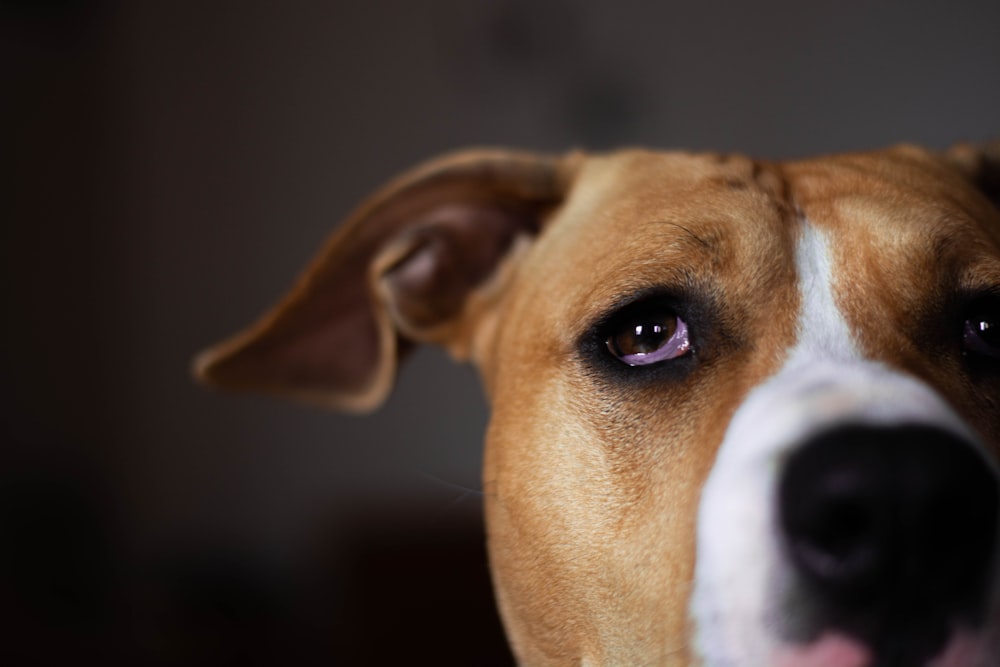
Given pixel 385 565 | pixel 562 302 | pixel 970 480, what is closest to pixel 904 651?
pixel 970 480

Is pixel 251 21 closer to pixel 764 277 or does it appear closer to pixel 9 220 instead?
pixel 9 220

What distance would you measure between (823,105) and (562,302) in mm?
3767

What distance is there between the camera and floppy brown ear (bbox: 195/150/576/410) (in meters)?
1.64

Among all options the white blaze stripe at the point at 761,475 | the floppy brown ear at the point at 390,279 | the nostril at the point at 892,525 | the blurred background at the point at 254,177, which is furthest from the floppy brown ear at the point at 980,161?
the blurred background at the point at 254,177

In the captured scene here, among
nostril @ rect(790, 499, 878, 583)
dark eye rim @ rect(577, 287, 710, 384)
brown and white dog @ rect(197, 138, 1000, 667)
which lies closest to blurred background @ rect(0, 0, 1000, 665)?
brown and white dog @ rect(197, 138, 1000, 667)

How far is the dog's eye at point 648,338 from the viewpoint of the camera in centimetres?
121

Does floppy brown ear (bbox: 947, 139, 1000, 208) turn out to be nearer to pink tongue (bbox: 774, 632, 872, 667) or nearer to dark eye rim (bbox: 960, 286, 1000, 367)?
dark eye rim (bbox: 960, 286, 1000, 367)

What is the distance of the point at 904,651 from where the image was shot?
0.84m

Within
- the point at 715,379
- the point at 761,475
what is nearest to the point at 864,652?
the point at 761,475

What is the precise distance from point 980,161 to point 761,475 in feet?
3.69

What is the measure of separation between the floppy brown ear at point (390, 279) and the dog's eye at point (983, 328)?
0.74m

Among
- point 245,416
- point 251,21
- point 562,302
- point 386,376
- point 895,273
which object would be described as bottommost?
point 245,416

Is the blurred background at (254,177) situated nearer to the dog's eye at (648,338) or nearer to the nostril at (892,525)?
the dog's eye at (648,338)

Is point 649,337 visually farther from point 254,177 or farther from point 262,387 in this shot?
point 254,177
